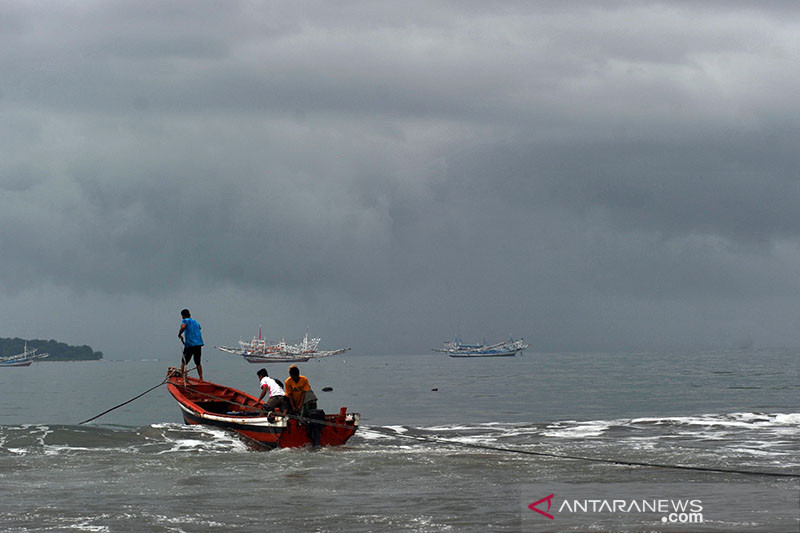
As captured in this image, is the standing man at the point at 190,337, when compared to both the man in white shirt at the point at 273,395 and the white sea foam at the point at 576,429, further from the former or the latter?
the white sea foam at the point at 576,429

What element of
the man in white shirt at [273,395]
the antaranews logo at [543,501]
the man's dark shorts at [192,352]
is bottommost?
the antaranews logo at [543,501]

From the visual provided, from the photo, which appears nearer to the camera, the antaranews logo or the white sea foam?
the antaranews logo

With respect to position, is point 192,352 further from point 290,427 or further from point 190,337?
point 290,427

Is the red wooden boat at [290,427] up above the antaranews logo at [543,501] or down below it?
above

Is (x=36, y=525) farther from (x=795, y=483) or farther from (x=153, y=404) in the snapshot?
(x=153, y=404)

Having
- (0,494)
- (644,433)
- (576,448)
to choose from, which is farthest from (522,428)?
(0,494)

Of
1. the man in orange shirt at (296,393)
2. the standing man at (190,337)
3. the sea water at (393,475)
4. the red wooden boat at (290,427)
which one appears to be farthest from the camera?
the standing man at (190,337)

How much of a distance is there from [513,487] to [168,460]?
11.1 meters

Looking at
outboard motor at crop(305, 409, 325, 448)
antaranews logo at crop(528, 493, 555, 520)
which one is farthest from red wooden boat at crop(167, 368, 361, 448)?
antaranews logo at crop(528, 493, 555, 520)

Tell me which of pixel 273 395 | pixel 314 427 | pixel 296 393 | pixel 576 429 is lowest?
pixel 576 429

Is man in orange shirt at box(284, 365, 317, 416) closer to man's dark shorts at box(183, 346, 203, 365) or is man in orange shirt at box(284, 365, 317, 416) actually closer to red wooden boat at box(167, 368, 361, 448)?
red wooden boat at box(167, 368, 361, 448)

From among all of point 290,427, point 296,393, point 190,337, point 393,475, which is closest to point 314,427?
point 290,427

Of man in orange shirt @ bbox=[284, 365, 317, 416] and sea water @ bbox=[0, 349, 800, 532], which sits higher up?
man in orange shirt @ bbox=[284, 365, 317, 416]

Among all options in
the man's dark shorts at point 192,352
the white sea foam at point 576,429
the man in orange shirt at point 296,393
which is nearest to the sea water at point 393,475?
the white sea foam at point 576,429
